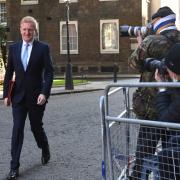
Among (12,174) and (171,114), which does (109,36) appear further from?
(171,114)

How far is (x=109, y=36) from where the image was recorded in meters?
42.6

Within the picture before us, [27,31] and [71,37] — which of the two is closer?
[27,31]

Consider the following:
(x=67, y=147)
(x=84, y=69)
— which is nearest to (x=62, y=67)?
(x=84, y=69)

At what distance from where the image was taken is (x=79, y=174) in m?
7.17

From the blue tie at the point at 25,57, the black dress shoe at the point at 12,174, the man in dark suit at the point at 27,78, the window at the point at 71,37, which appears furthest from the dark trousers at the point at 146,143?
the window at the point at 71,37

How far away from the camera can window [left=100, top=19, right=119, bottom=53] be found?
139ft

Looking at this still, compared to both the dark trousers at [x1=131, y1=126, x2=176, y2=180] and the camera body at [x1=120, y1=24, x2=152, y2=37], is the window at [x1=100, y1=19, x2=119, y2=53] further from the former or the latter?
the dark trousers at [x1=131, y1=126, x2=176, y2=180]

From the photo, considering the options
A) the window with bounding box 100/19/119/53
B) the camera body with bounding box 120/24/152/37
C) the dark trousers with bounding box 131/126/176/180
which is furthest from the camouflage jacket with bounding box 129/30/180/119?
the window with bounding box 100/19/119/53

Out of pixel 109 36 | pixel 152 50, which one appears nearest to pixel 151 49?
pixel 152 50

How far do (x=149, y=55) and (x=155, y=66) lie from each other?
0.53 m

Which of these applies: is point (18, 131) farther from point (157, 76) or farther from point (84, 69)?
point (84, 69)

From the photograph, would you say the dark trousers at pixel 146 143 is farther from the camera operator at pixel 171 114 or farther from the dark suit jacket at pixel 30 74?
the dark suit jacket at pixel 30 74

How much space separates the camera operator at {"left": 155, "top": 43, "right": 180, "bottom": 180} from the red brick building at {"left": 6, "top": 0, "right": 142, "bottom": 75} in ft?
122

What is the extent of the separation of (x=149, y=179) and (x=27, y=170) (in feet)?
10.9
